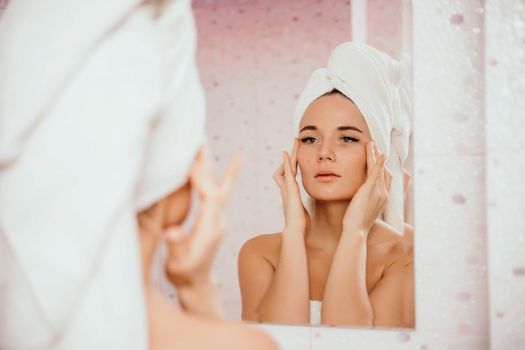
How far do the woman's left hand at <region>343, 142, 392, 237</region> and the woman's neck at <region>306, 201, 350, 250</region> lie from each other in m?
0.04

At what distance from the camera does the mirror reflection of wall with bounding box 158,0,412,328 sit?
3.88 ft

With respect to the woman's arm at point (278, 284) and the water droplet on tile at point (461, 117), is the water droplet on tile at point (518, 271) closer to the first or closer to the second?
the water droplet on tile at point (461, 117)

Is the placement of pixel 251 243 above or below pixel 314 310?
above

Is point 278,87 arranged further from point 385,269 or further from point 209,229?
point 209,229

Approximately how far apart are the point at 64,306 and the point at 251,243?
646 millimetres

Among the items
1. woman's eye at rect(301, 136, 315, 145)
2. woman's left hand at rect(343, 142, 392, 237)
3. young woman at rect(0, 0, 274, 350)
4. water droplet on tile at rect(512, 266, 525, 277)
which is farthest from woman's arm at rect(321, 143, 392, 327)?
young woman at rect(0, 0, 274, 350)

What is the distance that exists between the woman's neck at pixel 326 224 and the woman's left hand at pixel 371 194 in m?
0.04

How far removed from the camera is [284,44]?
1.20 meters

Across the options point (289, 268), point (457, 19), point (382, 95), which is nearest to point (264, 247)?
point (289, 268)

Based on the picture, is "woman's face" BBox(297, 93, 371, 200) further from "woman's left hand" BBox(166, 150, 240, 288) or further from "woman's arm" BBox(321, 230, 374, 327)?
"woman's left hand" BBox(166, 150, 240, 288)

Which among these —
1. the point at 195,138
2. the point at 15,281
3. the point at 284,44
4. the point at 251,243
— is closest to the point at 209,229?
the point at 195,138

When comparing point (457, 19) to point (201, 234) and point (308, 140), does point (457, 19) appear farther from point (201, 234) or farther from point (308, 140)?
point (201, 234)

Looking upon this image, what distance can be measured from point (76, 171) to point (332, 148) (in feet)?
2.21

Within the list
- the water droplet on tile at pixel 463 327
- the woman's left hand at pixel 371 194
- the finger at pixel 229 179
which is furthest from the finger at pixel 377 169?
the finger at pixel 229 179
